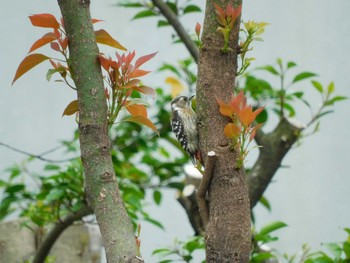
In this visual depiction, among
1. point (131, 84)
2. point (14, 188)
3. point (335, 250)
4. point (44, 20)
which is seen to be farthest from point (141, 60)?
point (14, 188)

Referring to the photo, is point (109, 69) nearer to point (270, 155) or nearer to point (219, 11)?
point (219, 11)

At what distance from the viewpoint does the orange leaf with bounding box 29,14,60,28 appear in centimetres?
101

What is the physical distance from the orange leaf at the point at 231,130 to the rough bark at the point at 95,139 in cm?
18

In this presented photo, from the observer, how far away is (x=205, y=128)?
1.06 meters

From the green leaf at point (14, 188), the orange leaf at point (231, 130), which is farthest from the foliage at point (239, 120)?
the green leaf at point (14, 188)

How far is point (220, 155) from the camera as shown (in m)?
1.02

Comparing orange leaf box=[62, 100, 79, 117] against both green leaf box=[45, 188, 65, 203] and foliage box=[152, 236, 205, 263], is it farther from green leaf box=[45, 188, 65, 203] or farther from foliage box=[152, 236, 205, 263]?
green leaf box=[45, 188, 65, 203]

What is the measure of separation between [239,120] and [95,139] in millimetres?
223

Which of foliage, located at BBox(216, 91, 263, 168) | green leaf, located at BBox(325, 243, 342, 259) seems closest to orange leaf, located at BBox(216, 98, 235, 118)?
foliage, located at BBox(216, 91, 263, 168)

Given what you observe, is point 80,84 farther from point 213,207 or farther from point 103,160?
point 213,207

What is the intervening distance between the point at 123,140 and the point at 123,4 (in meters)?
0.54

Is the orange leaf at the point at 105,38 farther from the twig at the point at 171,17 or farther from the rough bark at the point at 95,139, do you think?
the twig at the point at 171,17

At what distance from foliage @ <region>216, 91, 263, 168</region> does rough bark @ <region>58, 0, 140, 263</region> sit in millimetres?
185

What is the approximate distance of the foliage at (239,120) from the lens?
989mm
